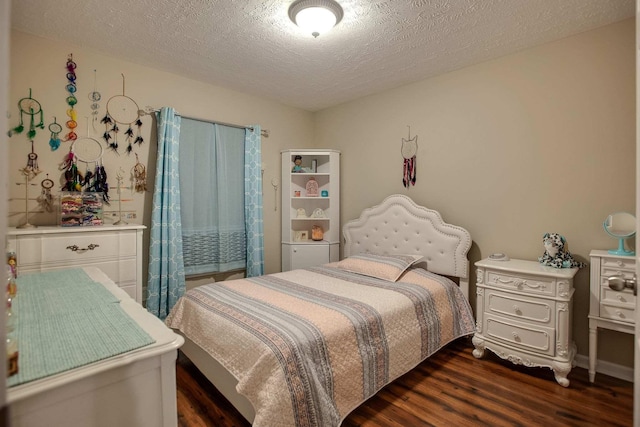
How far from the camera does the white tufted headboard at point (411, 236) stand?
2.87 meters

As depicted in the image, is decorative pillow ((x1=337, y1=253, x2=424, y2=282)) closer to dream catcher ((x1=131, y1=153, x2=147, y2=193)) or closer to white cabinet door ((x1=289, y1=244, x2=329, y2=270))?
white cabinet door ((x1=289, y1=244, x2=329, y2=270))

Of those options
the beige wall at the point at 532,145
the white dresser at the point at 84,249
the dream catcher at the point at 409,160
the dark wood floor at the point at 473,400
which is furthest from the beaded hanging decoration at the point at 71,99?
the dream catcher at the point at 409,160

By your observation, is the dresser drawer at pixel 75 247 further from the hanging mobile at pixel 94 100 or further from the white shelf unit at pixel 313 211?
the white shelf unit at pixel 313 211

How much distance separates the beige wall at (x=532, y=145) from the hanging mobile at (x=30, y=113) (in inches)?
122

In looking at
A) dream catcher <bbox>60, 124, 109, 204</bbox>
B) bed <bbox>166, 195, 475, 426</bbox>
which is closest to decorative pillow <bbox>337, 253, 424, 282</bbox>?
bed <bbox>166, 195, 475, 426</bbox>

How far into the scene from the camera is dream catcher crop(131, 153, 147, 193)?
292 centimetres

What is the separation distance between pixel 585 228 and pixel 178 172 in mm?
3436

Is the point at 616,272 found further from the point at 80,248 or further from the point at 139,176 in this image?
the point at 139,176

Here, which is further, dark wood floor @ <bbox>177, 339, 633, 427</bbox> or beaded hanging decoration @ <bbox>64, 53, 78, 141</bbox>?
beaded hanging decoration @ <bbox>64, 53, 78, 141</bbox>

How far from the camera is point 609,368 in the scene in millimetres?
2252

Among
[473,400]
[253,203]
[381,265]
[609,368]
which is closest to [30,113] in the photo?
[253,203]

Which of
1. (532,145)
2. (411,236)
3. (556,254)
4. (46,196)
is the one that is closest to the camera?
(556,254)

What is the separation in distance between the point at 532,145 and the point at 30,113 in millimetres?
3904

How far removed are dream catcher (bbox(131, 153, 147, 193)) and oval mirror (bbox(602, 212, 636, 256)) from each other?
3664 mm
